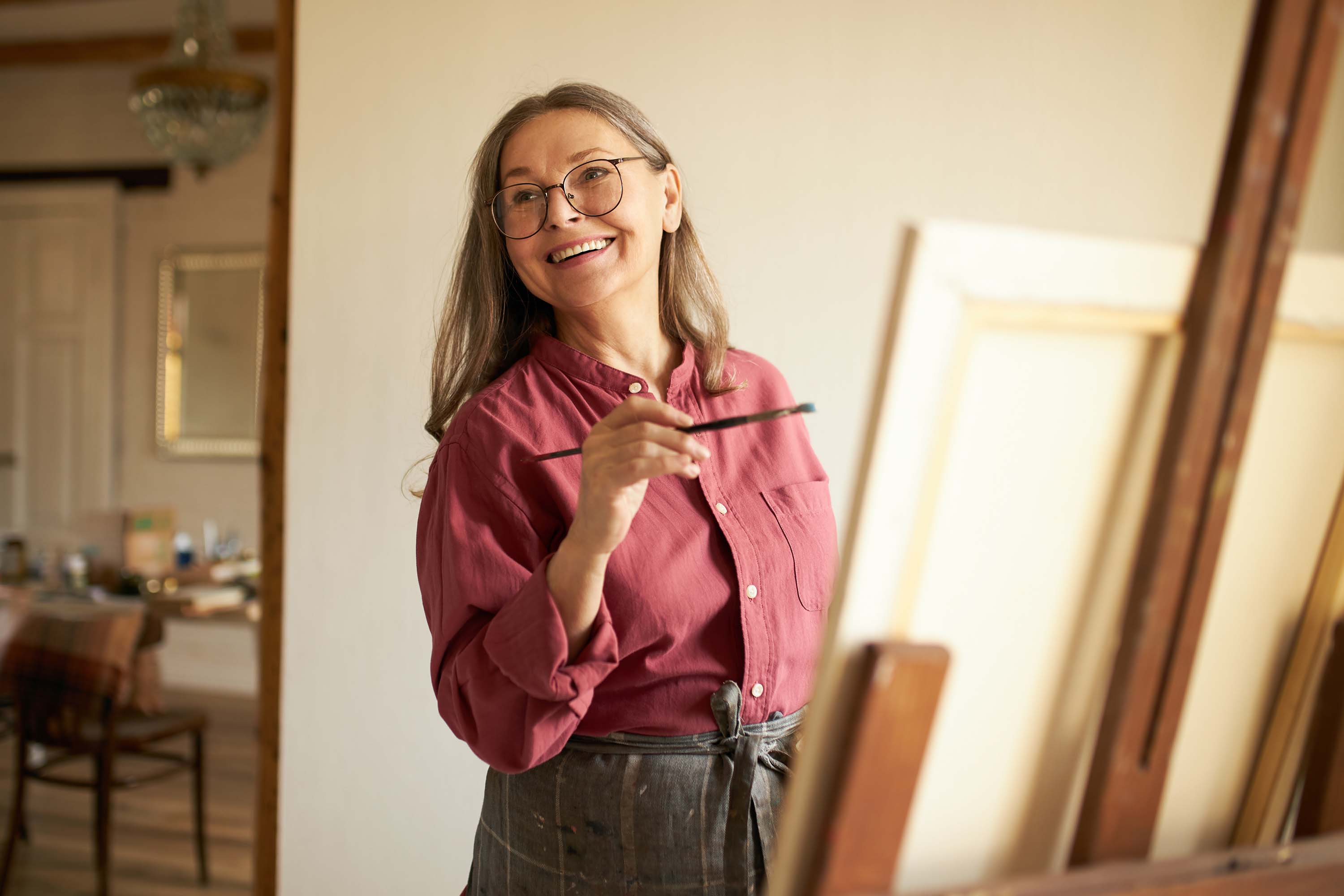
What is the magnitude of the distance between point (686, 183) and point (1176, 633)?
4.05 feet

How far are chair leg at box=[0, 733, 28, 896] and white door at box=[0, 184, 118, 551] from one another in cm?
260

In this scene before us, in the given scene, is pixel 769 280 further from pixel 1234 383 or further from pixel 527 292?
pixel 1234 383

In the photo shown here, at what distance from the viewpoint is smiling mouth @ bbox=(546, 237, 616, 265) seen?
1.16 m

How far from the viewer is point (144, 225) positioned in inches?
207

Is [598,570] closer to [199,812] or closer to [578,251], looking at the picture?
[578,251]

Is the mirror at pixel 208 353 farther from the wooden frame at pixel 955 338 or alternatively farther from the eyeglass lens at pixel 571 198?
the wooden frame at pixel 955 338

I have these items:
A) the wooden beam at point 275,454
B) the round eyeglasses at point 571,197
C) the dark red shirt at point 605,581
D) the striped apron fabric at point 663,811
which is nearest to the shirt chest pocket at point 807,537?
the dark red shirt at point 605,581

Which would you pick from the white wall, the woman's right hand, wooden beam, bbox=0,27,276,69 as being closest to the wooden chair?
the white wall

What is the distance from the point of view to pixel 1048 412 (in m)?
0.67

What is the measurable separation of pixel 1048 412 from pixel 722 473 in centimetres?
56

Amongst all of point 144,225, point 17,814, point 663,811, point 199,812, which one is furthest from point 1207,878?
point 144,225

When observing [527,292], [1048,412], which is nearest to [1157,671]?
[1048,412]

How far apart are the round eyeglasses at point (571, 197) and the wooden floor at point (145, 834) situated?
2.57 m

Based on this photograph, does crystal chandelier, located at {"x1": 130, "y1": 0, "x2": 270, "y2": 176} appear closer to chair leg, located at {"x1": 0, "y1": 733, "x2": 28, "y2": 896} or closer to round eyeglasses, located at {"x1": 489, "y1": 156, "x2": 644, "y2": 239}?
chair leg, located at {"x1": 0, "y1": 733, "x2": 28, "y2": 896}
